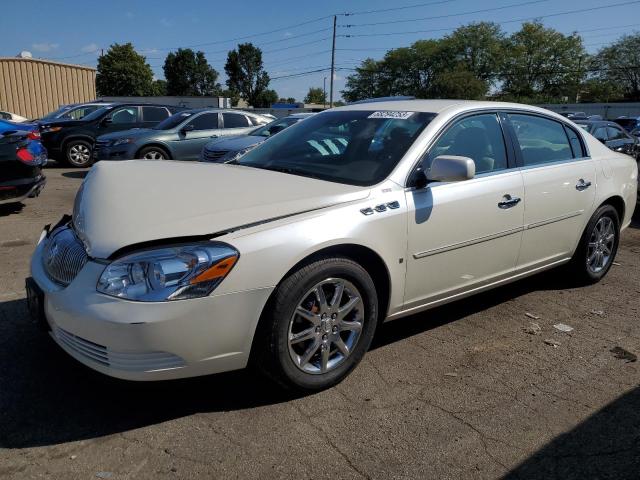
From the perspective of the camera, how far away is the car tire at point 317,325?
2691mm

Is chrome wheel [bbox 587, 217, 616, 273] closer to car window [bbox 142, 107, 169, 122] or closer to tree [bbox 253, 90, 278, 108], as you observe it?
car window [bbox 142, 107, 169, 122]

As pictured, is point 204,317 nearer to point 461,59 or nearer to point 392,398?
point 392,398

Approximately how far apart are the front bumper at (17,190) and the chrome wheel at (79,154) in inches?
269

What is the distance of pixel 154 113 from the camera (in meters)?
14.4

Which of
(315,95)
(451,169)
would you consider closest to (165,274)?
(451,169)

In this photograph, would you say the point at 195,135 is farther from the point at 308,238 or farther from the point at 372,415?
the point at 372,415

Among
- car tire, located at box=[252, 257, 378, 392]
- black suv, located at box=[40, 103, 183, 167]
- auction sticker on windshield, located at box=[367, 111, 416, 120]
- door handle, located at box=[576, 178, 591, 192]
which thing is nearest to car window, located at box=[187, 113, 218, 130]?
black suv, located at box=[40, 103, 183, 167]

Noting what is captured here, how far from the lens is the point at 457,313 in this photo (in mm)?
4266

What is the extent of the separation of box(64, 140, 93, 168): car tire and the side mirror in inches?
490

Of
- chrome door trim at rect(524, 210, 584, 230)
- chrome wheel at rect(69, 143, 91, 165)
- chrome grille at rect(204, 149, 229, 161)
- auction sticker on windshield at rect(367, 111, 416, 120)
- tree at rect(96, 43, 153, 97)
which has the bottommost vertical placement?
chrome wheel at rect(69, 143, 91, 165)

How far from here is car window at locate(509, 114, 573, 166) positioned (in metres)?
4.12

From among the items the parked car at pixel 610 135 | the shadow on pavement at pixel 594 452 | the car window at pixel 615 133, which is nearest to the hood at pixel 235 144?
the shadow on pavement at pixel 594 452

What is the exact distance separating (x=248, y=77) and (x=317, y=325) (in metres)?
104

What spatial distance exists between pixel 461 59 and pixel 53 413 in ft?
330
